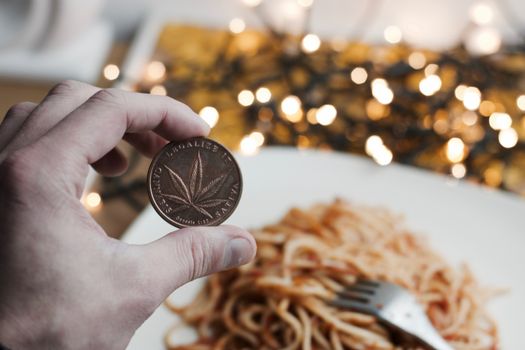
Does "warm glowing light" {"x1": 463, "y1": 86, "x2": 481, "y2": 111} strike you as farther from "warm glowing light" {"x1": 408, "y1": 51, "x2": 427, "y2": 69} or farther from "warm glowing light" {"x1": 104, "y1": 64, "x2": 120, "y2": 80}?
"warm glowing light" {"x1": 104, "y1": 64, "x2": 120, "y2": 80}

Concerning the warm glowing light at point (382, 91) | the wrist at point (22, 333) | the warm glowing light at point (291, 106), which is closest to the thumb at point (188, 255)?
the wrist at point (22, 333)

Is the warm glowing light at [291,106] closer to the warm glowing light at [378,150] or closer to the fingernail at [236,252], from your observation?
the warm glowing light at [378,150]

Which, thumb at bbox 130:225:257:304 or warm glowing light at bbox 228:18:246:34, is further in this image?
warm glowing light at bbox 228:18:246:34

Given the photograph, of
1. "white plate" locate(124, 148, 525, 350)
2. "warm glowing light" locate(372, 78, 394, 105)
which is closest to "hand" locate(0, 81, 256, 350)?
"white plate" locate(124, 148, 525, 350)

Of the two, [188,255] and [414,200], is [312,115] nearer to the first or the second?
[414,200]

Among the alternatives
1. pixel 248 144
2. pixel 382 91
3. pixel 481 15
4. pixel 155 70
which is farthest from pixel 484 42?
pixel 155 70
